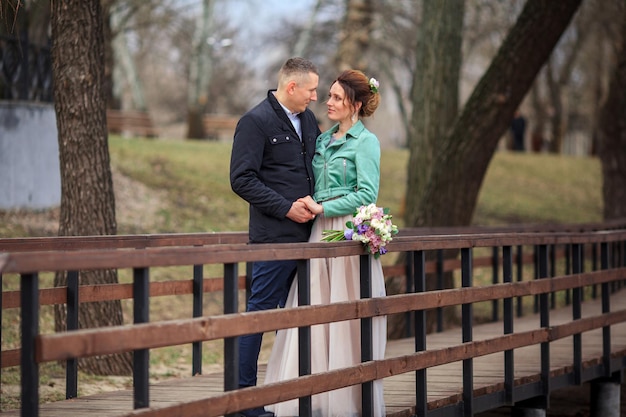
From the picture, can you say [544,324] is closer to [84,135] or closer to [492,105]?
[84,135]

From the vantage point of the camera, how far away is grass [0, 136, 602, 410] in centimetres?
1184

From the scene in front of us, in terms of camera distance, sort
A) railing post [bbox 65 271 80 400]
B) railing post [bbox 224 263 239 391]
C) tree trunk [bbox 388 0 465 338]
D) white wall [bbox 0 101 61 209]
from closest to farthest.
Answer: railing post [bbox 224 263 239 391]
railing post [bbox 65 271 80 400]
tree trunk [bbox 388 0 465 338]
white wall [bbox 0 101 61 209]

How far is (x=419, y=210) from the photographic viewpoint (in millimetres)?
13328

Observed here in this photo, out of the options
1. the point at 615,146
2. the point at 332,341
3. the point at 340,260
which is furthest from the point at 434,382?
the point at 615,146

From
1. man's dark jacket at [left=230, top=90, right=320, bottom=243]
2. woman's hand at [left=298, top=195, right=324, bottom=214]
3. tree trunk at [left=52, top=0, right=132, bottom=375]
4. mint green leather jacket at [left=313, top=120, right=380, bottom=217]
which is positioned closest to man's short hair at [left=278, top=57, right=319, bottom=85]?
man's dark jacket at [left=230, top=90, right=320, bottom=243]

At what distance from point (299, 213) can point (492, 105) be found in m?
6.60

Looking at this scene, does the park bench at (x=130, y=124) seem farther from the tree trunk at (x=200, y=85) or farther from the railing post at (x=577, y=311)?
the railing post at (x=577, y=311)

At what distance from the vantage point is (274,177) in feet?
21.9

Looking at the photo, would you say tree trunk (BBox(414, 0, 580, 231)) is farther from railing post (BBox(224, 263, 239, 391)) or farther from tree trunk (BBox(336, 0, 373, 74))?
tree trunk (BBox(336, 0, 373, 74))

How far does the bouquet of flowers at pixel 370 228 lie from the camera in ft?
21.0

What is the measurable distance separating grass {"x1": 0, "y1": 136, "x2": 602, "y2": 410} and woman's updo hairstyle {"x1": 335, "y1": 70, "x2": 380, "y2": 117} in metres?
3.38

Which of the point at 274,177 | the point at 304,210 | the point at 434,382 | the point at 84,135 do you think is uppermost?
the point at 84,135

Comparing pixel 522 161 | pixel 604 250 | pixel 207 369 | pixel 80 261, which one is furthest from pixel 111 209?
pixel 522 161

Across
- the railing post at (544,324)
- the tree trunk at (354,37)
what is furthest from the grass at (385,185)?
the railing post at (544,324)
